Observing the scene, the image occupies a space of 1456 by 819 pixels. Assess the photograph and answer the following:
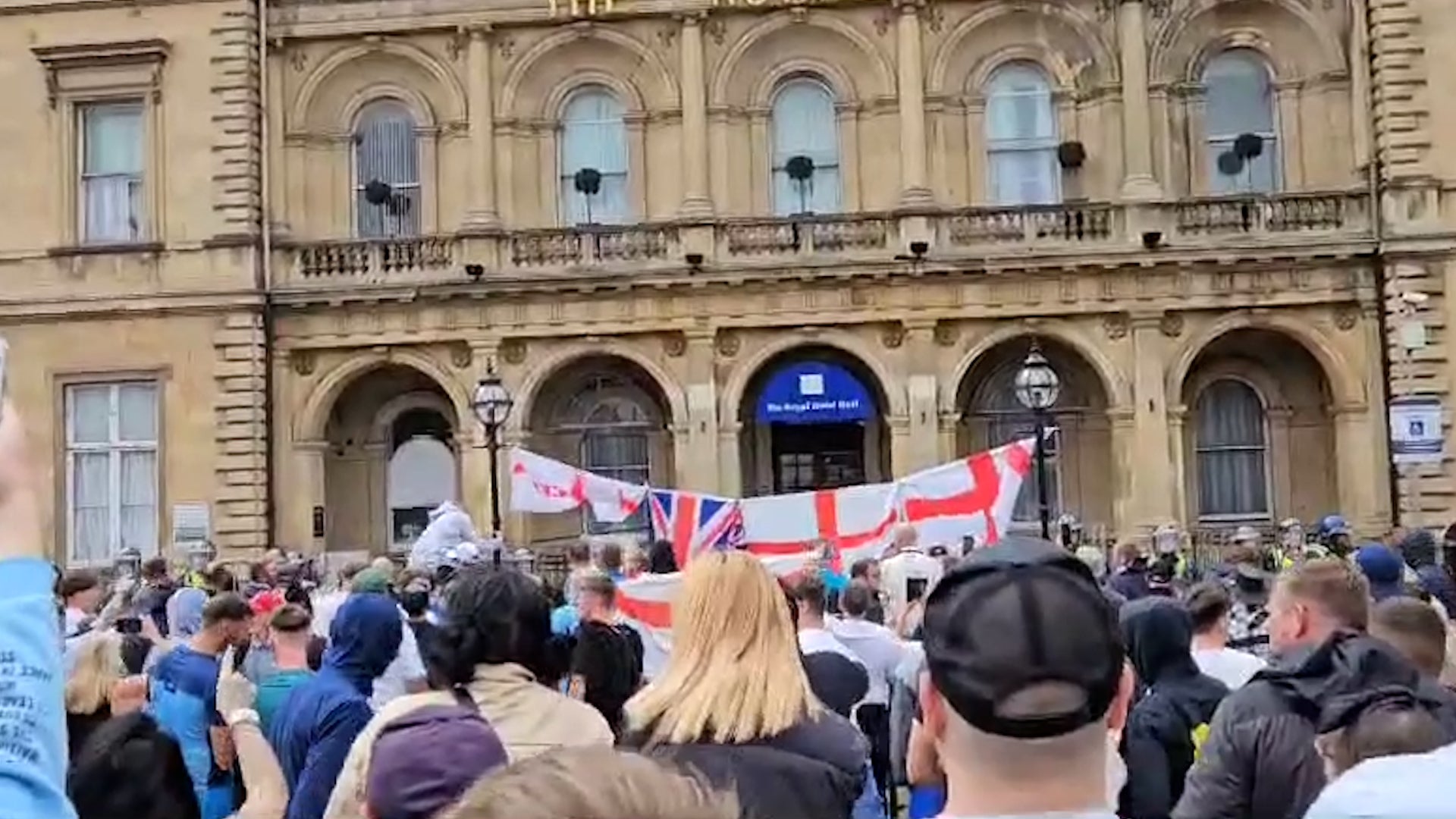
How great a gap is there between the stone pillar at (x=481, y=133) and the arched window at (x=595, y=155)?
1.31 meters

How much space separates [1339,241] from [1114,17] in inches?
208

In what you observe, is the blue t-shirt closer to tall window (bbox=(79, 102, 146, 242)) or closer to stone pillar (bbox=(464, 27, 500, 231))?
stone pillar (bbox=(464, 27, 500, 231))

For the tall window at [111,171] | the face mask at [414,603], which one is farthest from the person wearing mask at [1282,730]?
the tall window at [111,171]

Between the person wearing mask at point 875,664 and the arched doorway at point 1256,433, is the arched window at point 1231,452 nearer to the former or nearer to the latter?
the arched doorway at point 1256,433

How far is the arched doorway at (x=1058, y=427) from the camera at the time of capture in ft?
109

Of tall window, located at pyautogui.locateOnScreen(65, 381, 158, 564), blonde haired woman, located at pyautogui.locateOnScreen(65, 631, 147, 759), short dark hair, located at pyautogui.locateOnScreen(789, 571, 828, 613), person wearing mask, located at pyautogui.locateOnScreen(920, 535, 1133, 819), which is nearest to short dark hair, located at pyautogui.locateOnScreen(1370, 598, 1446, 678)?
short dark hair, located at pyautogui.locateOnScreen(789, 571, 828, 613)

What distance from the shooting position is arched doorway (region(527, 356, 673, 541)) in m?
33.9

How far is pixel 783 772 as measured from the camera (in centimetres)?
525

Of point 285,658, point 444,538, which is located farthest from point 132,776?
point 444,538

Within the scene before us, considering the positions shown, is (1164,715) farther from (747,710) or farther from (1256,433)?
(1256,433)

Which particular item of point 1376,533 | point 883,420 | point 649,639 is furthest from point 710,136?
point 649,639

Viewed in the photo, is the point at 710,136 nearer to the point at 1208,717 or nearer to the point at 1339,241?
the point at 1339,241

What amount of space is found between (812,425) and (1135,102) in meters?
7.65

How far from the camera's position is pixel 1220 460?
33.3 meters
